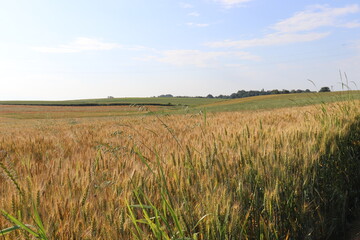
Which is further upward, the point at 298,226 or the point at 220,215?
the point at 220,215

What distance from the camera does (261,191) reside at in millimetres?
1894

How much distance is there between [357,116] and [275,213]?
145 inches

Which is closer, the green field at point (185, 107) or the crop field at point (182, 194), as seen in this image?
the crop field at point (182, 194)

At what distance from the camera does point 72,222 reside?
44.4 inches

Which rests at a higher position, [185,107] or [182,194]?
[185,107]

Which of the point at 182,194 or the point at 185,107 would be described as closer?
the point at 182,194

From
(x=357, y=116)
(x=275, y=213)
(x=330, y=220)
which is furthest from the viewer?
(x=357, y=116)

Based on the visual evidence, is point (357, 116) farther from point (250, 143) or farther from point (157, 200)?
point (157, 200)

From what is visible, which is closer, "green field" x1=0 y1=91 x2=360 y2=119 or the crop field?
the crop field

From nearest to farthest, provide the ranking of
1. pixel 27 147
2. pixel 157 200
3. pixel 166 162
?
pixel 157 200
pixel 166 162
pixel 27 147

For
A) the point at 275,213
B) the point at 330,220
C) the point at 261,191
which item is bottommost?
the point at 330,220

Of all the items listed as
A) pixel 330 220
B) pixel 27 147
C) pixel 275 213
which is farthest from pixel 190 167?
pixel 27 147

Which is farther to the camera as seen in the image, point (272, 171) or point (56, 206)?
point (272, 171)

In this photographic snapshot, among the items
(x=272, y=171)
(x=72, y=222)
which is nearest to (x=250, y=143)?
(x=272, y=171)
